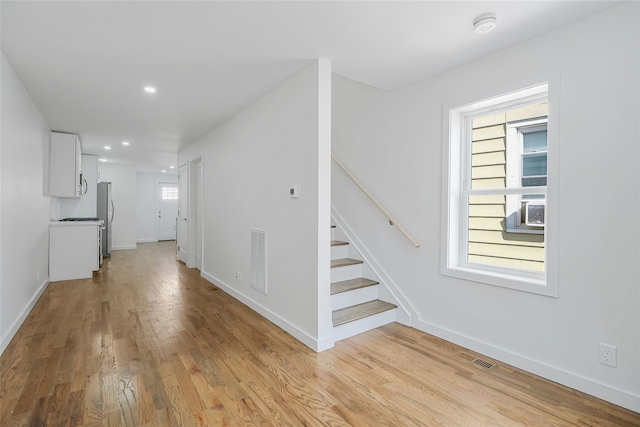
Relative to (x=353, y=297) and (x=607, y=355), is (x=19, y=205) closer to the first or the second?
(x=353, y=297)

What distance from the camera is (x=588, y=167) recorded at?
1992 mm

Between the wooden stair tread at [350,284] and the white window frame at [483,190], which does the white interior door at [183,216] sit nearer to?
the wooden stair tread at [350,284]

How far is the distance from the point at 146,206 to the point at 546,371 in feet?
35.9

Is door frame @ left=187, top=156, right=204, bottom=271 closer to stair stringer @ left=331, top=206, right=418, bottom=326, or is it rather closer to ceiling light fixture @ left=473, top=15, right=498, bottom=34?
stair stringer @ left=331, top=206, right=418, bottom=326

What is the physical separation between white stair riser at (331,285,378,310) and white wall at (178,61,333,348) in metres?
0.45

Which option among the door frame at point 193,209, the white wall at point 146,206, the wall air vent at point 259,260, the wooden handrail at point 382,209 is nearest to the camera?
the wooden handrail at point 382,209

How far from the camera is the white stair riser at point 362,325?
9.12 feet

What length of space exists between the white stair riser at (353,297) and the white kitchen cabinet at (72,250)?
458 centimetres

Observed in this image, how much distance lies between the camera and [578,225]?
2031mm

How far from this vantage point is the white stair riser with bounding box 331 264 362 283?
11.1 ft

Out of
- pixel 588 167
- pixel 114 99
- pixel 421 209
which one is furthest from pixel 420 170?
pixel 114 99

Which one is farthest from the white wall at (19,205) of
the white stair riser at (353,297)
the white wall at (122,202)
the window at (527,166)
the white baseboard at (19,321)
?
the white wall at (122,202)

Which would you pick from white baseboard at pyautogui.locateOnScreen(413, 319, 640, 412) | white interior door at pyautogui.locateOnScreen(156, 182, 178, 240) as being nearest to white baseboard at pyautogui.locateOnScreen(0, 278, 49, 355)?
white baseboard at pyautogui.locateOnScreen(413, 319, 640, 412)

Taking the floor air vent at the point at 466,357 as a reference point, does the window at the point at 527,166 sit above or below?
above
